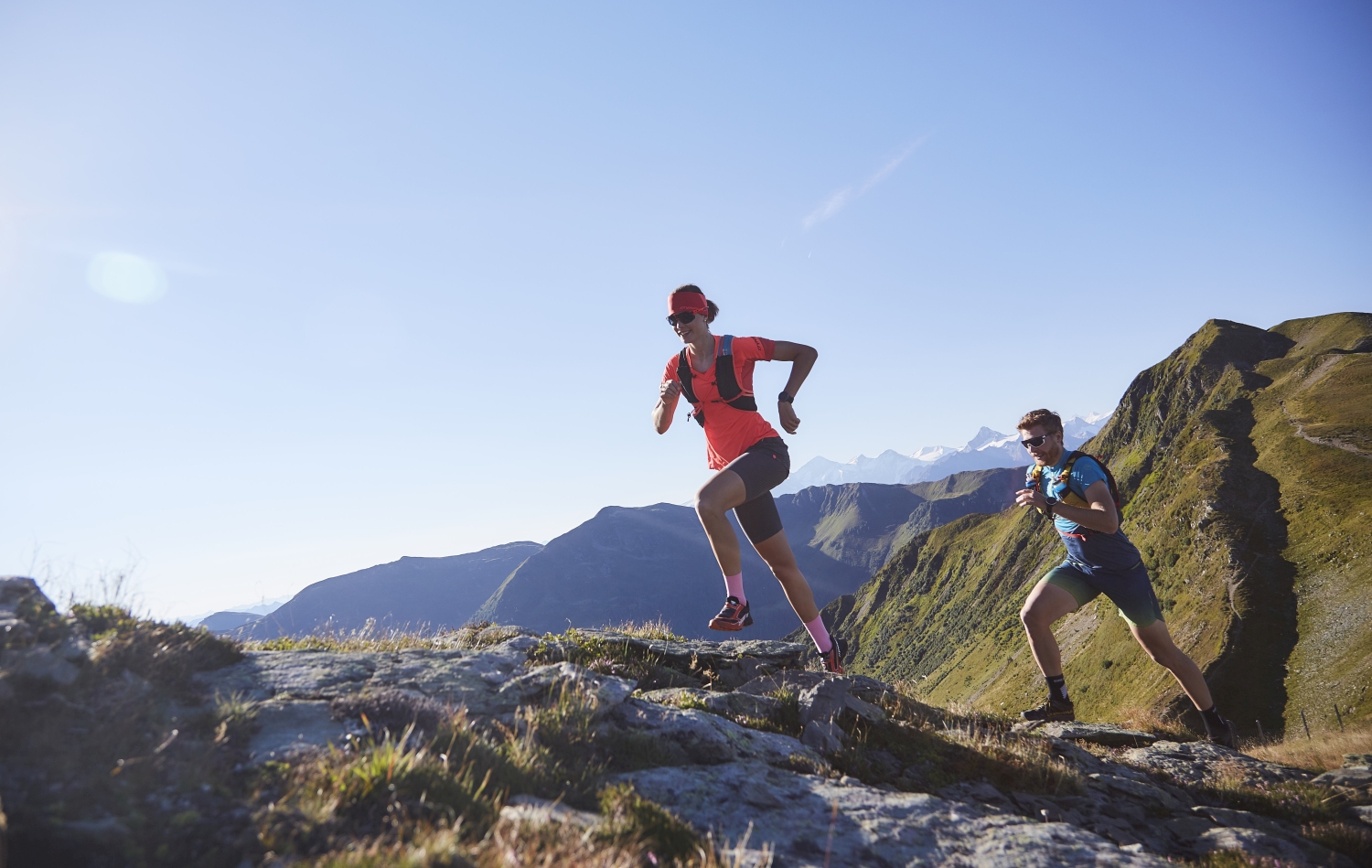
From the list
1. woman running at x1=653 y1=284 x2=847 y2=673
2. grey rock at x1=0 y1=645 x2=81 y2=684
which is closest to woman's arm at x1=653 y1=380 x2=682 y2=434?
woman running at x1=653 y1=284 x2=847 y2=673

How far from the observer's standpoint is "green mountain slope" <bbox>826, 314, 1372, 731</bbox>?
45531 millimetres

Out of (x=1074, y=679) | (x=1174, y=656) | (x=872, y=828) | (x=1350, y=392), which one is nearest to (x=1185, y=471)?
(x=1350, y=392)

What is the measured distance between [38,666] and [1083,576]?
29.3ft

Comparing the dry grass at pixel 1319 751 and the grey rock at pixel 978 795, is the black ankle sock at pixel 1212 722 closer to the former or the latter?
the dry grass at pixel 1319 751

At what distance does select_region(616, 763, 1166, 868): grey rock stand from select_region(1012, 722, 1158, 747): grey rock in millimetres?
3863

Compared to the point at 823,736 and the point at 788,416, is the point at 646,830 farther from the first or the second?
the point at 788,416

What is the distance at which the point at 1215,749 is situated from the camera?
7059mm

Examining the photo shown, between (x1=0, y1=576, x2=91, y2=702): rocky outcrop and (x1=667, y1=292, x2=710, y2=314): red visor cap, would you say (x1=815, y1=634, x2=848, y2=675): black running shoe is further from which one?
(x1=0, y1=576, x2=91, y2=702): rocky outcrop

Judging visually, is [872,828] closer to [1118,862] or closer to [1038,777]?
[1118,862]

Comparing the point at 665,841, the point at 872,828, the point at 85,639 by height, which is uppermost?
the point at 85,639

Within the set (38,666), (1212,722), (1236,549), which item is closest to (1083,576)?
(1212,722)

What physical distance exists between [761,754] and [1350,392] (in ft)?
322

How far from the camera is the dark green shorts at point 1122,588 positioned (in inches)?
286

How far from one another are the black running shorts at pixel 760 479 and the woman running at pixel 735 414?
0.04 ft
